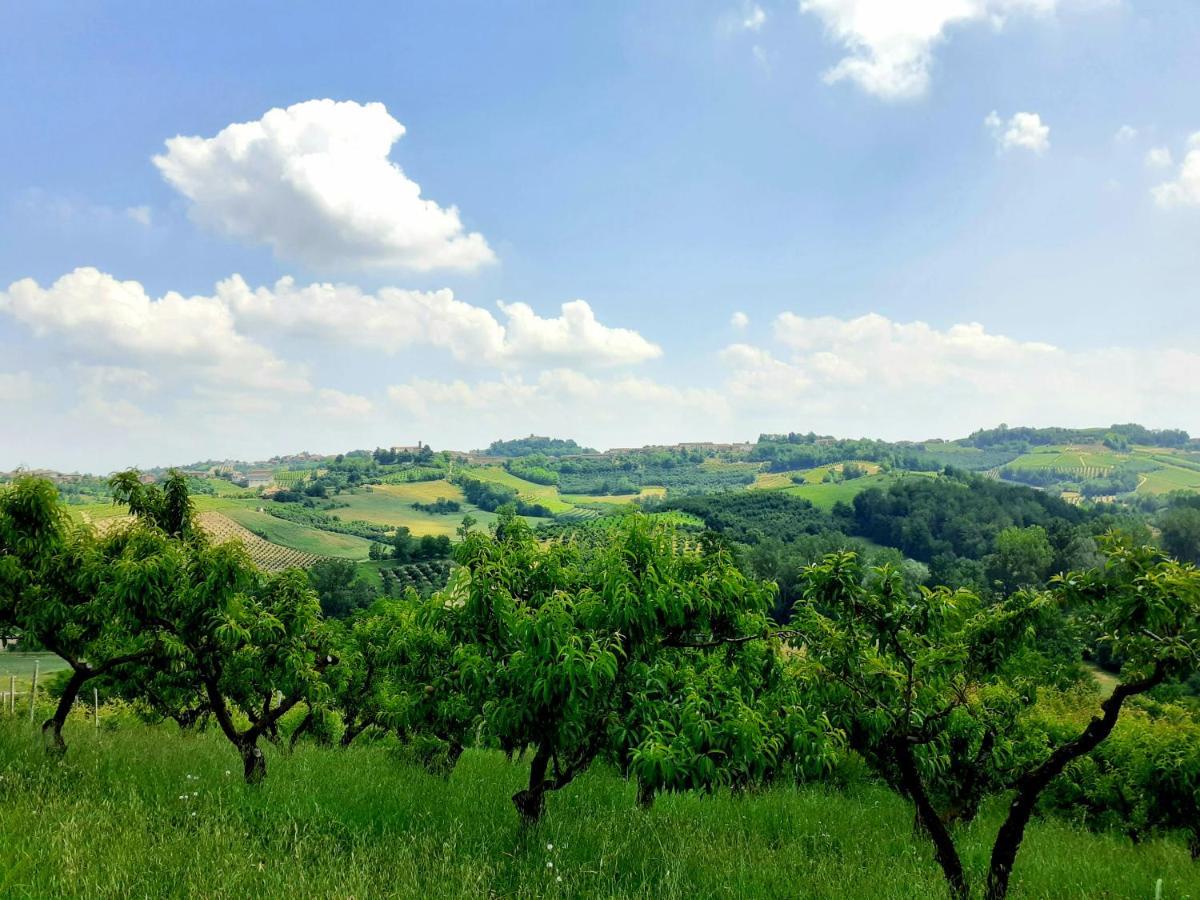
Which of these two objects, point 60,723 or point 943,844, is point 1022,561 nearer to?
point 943,844

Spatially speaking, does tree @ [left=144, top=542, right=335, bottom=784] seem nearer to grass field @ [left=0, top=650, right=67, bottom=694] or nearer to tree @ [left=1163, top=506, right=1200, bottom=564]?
grass field @ [left=0, top=650, right=67, bottom=694]

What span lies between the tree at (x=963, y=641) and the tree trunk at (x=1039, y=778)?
0.01 meters

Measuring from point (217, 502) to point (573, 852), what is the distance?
179 metres

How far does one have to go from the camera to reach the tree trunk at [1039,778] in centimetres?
664

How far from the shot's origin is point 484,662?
26.8ft

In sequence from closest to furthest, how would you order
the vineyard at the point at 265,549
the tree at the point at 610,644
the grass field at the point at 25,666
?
the tree at the point at 610,644 < the grass field at the point at 25,666 < the vineyard at the point at 265,549

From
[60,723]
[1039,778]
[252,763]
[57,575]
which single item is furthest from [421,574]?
[1039,778]

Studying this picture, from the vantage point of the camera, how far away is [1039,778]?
274 inches

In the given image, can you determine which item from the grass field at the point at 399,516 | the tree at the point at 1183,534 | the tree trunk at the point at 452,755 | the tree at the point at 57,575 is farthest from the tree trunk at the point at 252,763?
the grass field at the point at 399,516

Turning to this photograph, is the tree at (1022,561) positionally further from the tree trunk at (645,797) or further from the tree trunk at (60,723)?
the tree trunk at (60,723)

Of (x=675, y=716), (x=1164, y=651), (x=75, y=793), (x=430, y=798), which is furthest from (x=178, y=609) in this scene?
(x=1164, y=651)

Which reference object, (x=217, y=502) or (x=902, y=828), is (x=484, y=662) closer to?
(x=902, y=828)

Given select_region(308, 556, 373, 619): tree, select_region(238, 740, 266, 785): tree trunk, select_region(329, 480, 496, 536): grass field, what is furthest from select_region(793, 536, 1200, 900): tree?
select_region(329, 480, 496, 536): grass field

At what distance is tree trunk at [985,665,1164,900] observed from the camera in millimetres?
6641
